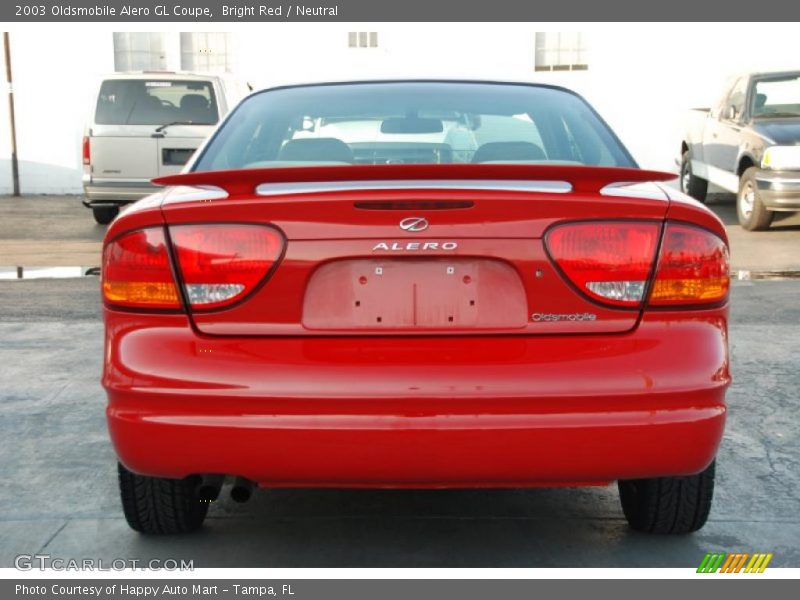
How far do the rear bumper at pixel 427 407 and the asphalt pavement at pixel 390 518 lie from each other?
53 centimetres

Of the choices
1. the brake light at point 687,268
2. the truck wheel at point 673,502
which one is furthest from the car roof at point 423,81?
the truck wheel at point 673,502

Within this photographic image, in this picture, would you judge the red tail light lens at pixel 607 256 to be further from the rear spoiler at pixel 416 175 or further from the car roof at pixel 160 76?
the car roof at pixel 160 76

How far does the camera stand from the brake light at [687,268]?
10.4ft

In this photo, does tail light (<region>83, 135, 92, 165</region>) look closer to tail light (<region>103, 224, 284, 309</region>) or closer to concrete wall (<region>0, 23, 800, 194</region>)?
concrete wall (<region>0, 23, 800, 194</region>)

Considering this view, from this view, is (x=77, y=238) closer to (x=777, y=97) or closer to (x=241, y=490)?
(x=777, y=97)

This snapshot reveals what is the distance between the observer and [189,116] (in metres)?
13.3

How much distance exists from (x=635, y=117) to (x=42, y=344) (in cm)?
1230

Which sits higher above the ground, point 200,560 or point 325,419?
point 325,419

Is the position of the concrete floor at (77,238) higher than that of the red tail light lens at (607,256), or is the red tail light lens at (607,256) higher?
the red tail light lens at (607,256)

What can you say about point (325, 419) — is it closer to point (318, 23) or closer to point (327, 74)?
point (327, 74)

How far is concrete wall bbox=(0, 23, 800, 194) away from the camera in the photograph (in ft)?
55.9

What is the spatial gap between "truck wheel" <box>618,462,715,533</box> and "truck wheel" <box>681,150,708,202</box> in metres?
12.4

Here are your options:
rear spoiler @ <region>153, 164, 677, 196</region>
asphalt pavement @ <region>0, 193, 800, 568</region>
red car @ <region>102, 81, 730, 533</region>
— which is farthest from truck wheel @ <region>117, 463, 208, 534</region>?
rear spoiler @ <region>153, 164, 677, 196</region>
